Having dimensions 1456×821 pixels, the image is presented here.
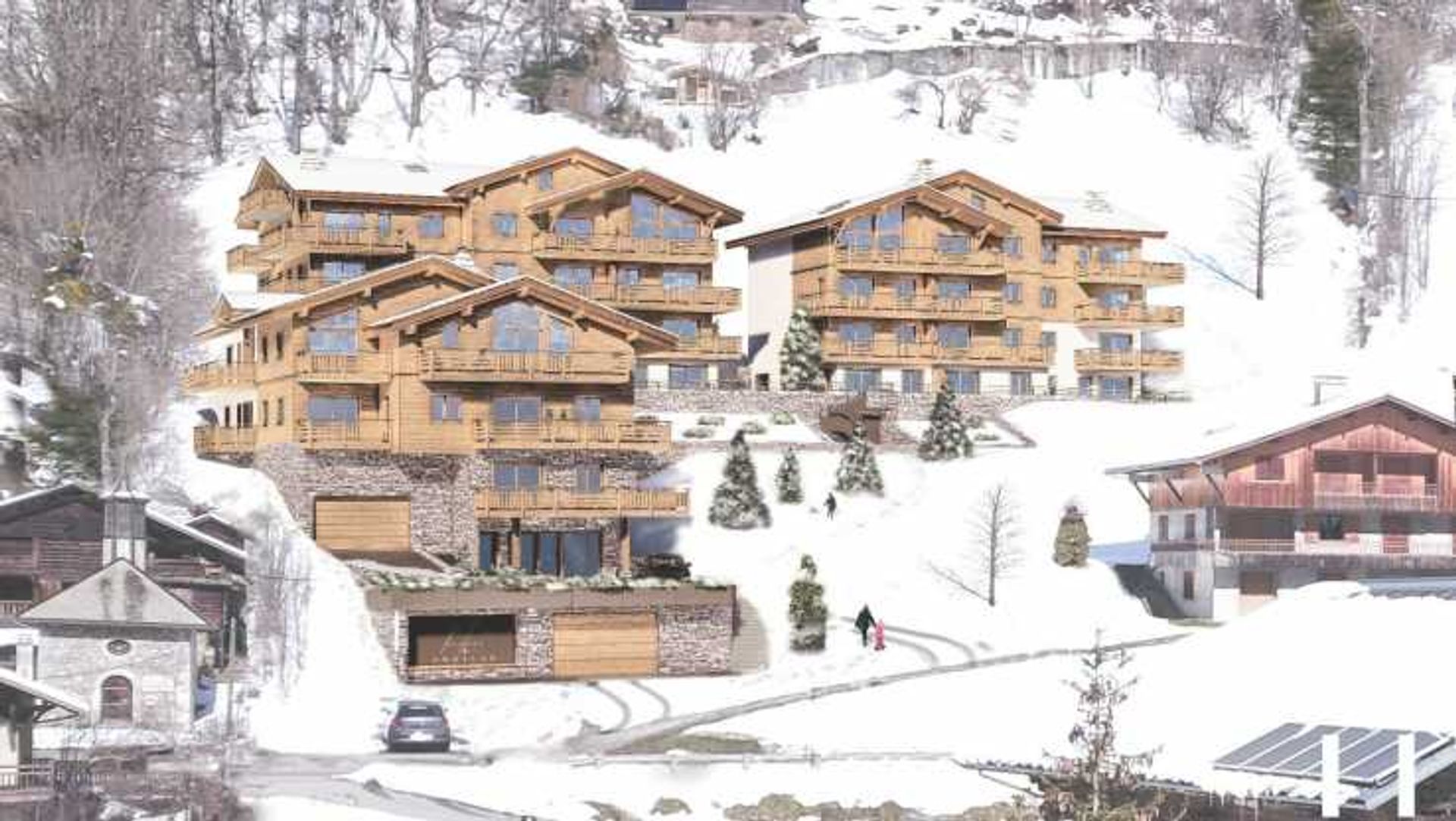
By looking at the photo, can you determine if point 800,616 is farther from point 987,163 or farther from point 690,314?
point 987,163

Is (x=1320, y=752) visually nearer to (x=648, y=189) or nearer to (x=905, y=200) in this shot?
(x=648, y=189)

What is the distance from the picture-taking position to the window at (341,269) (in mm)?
101250

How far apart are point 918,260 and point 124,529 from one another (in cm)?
4622

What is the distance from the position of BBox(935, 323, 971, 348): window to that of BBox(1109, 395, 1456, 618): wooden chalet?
84.3 feet

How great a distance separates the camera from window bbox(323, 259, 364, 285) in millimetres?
101250

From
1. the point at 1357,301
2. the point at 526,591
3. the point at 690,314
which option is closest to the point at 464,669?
the point at 526,591

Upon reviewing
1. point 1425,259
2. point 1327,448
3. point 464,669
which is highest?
point 1425,259

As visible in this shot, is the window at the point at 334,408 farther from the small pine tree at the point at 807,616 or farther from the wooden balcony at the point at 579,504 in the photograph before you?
the small pine tree at the point at 807,616

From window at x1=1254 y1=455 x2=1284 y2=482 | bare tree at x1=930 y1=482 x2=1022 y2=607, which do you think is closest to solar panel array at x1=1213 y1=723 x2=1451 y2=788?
window at x1=1254 y1=455 x2=1284 y2=482

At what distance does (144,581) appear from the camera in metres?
63.4

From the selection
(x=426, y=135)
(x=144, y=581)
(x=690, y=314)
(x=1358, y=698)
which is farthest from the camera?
(x=426, y=135)

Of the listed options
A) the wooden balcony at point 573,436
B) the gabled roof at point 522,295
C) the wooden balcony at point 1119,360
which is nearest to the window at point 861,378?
the wooden balcony at point 1119,360

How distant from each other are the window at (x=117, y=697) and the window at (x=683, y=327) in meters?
43.8

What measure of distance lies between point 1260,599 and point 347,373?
95.2ft
